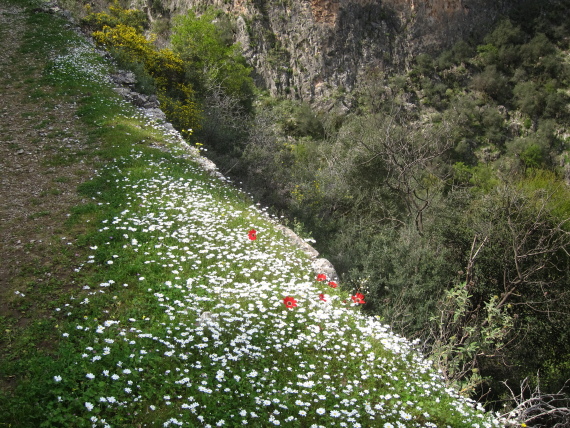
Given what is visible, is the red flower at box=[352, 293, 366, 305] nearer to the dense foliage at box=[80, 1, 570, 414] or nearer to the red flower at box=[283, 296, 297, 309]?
the red flower at box=[283, 296, 297, 309]

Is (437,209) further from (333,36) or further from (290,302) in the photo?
(333,36)

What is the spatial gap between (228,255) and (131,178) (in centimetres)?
379

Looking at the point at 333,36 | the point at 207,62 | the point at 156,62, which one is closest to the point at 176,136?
the point at 156,62

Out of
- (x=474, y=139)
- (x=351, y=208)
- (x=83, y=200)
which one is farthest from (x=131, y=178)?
(x=474, y=139)

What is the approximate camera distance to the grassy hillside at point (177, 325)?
14.1ft

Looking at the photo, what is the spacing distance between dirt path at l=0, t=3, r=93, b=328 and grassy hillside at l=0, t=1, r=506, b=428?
1.7 inches

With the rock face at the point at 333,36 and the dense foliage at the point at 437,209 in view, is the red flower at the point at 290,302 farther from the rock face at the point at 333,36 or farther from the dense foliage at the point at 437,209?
the rock face at the point at 333,36

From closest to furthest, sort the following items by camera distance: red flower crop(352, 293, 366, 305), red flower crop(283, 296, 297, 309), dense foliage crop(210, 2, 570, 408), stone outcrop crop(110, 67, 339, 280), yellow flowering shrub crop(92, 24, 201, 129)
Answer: red flower crop(283, 296, 297, 309) < red flower crop(352, 293, 366, 305) < stone outcrop crop(110, 67, 339, 280) < dense foliage crop(210, 2, 570, 408) < yellow flowering shrub crop(92, 24, 201, 129)

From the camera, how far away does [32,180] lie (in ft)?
30.7

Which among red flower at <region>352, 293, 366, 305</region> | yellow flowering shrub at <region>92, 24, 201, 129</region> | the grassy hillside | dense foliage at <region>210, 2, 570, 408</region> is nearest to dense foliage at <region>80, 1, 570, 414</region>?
dense foliage at <region>210, 2, 570, 408</region>

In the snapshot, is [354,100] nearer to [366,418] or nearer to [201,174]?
[201,174]

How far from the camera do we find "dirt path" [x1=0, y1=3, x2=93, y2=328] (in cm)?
605

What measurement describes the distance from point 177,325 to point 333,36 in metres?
44.8

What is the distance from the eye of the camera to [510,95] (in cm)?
4278
